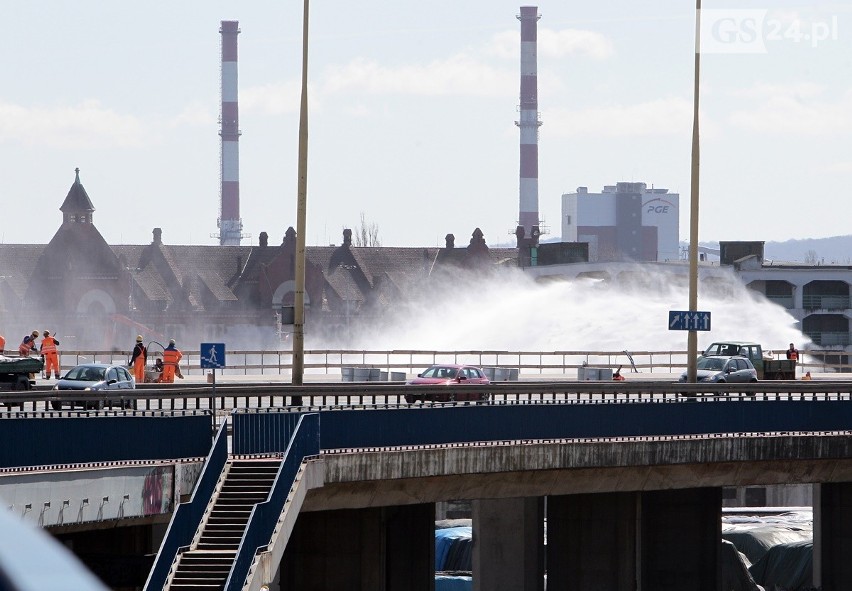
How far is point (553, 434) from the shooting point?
2664 cm

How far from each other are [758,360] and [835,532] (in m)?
18.9

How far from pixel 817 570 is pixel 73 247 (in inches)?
3230

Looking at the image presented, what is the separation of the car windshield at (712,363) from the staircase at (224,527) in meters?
28.3

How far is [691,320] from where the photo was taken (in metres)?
31.8

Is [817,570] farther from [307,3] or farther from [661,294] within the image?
[661,294]

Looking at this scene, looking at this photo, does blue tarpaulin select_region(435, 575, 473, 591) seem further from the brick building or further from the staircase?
the brick building

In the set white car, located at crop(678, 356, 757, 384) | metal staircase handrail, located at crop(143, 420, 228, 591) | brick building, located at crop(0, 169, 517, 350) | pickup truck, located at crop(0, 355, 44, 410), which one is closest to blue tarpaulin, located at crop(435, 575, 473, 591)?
white car, located at crop(678, 356, 757, 384)

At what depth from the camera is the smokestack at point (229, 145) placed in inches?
5950

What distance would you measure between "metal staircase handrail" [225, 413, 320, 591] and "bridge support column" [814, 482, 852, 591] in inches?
630

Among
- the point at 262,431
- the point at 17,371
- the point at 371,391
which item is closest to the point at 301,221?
the point at 371,391

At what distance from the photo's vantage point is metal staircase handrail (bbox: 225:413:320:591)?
698 inches

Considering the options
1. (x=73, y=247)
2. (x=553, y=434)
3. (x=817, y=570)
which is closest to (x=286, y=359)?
(x=73, y=247)

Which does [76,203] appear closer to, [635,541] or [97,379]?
[97,379]

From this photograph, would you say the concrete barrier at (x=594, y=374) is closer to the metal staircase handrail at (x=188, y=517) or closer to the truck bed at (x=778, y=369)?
the truck bed at (x=778, y=369)
